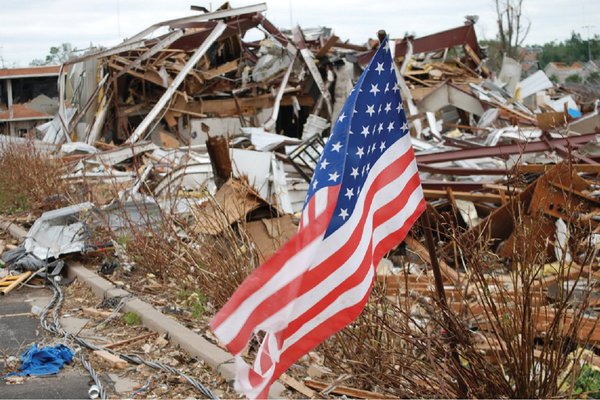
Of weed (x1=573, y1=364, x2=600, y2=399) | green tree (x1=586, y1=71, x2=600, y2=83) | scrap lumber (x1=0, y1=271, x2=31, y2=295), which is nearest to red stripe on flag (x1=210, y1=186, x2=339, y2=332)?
weed (x1=573, y1=364, x2=600, y2=399)

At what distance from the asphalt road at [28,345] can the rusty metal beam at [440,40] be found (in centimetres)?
1655

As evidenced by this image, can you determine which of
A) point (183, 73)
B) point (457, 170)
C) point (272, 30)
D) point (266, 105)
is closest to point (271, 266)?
point (457, 170)

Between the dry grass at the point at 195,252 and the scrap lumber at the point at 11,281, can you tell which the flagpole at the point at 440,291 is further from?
the scrap lumber at the point at 11,281

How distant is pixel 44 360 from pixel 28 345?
2.21 ft

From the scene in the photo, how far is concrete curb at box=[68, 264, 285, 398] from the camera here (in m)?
5.68

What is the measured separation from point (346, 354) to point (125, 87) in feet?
58.6

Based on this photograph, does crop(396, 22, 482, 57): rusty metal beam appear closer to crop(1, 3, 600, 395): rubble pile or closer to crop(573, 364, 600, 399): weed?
crop(1, 3, 600, 395): rubble pile

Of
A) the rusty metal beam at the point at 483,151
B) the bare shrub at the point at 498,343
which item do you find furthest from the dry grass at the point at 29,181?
the bare shrub at the point at 498,343

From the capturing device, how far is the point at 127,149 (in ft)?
58.4

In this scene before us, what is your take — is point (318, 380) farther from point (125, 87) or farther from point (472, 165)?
point (125, 87)

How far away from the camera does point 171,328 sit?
22.4 ft

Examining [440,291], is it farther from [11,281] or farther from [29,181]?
[29,181]

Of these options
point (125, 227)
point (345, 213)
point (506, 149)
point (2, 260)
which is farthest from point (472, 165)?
point (345, 213)

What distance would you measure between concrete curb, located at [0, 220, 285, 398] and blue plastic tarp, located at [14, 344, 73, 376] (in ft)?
2.76
